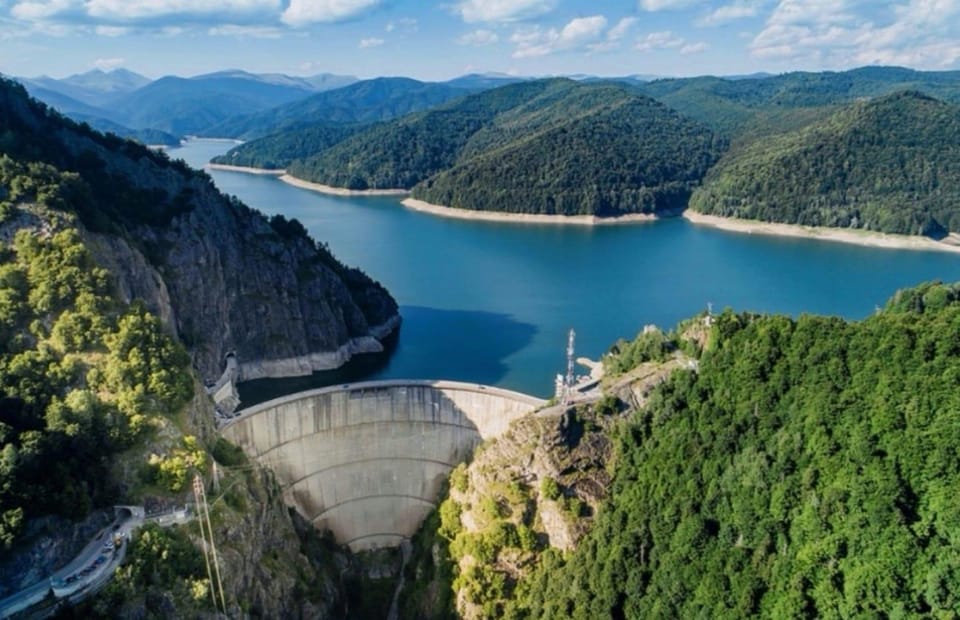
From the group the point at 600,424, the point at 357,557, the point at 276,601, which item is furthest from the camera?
the point at 357,557

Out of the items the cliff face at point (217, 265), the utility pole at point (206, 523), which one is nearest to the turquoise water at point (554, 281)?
the cliff face at point (217, 265)

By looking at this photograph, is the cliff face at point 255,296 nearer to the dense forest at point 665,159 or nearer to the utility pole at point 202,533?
the utility pole at point 202,533

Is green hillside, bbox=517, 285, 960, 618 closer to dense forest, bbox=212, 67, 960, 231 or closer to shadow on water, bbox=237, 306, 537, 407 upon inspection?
shadow on water, bbox=237, 306, 537, 407

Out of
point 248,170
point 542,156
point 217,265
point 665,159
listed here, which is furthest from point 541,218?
point 248,170

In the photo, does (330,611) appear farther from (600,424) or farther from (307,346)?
(307,346)

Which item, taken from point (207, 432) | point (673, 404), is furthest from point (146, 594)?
point (673, 404)

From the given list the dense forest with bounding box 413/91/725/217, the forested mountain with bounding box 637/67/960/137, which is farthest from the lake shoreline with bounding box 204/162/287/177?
the forested mountain with bounding box 637/67/960/137

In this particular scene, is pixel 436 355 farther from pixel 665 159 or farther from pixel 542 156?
pixel 665 159

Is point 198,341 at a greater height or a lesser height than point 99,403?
lesser
